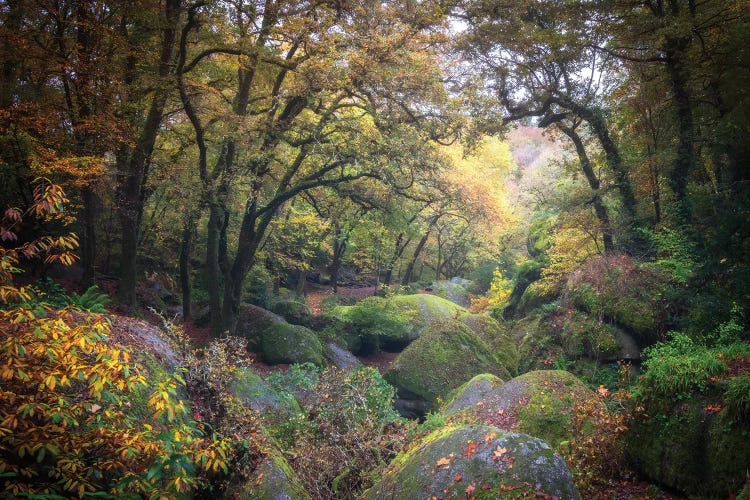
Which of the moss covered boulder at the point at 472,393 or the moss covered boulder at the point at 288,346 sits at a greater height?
the moss covered boulder at the point at 472,393

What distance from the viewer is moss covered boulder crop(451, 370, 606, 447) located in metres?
6.67

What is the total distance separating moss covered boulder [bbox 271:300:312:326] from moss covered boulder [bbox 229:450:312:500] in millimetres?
12254

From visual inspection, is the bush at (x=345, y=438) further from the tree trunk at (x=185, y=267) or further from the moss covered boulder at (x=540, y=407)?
the tree trunk at (x=185, y=267)

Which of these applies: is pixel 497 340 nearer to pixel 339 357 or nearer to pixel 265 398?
pixel 339 357

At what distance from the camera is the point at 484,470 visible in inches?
155

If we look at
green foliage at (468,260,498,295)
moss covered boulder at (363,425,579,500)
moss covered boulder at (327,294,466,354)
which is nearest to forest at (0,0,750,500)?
moss covered boulder at (363,425,579,500)

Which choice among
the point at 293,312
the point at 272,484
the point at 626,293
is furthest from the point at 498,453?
the point at 293,312

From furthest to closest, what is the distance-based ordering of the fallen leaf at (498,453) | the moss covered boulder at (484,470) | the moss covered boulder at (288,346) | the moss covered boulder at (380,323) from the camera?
the moss covered boulder at (380,323) → the moss covered boulder at (288,346) → the fallen leaf at (498,453) → the moss covered boulder at (484,470)

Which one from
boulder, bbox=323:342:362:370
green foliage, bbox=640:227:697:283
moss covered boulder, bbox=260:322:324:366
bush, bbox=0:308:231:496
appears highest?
green foliage, bbox=640:227:697:283

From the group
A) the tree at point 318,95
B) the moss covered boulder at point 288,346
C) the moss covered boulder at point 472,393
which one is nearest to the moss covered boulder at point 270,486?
the moss covered boulder at point 472,393

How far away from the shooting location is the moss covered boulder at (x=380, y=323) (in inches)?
704

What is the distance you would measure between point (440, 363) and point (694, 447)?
6.33 metres

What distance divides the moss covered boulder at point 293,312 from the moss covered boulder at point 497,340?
670 cm

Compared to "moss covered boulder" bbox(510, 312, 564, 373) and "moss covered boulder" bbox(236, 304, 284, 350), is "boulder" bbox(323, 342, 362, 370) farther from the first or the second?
"moss covered boulder" bbox(510, 312, 564, 373)
